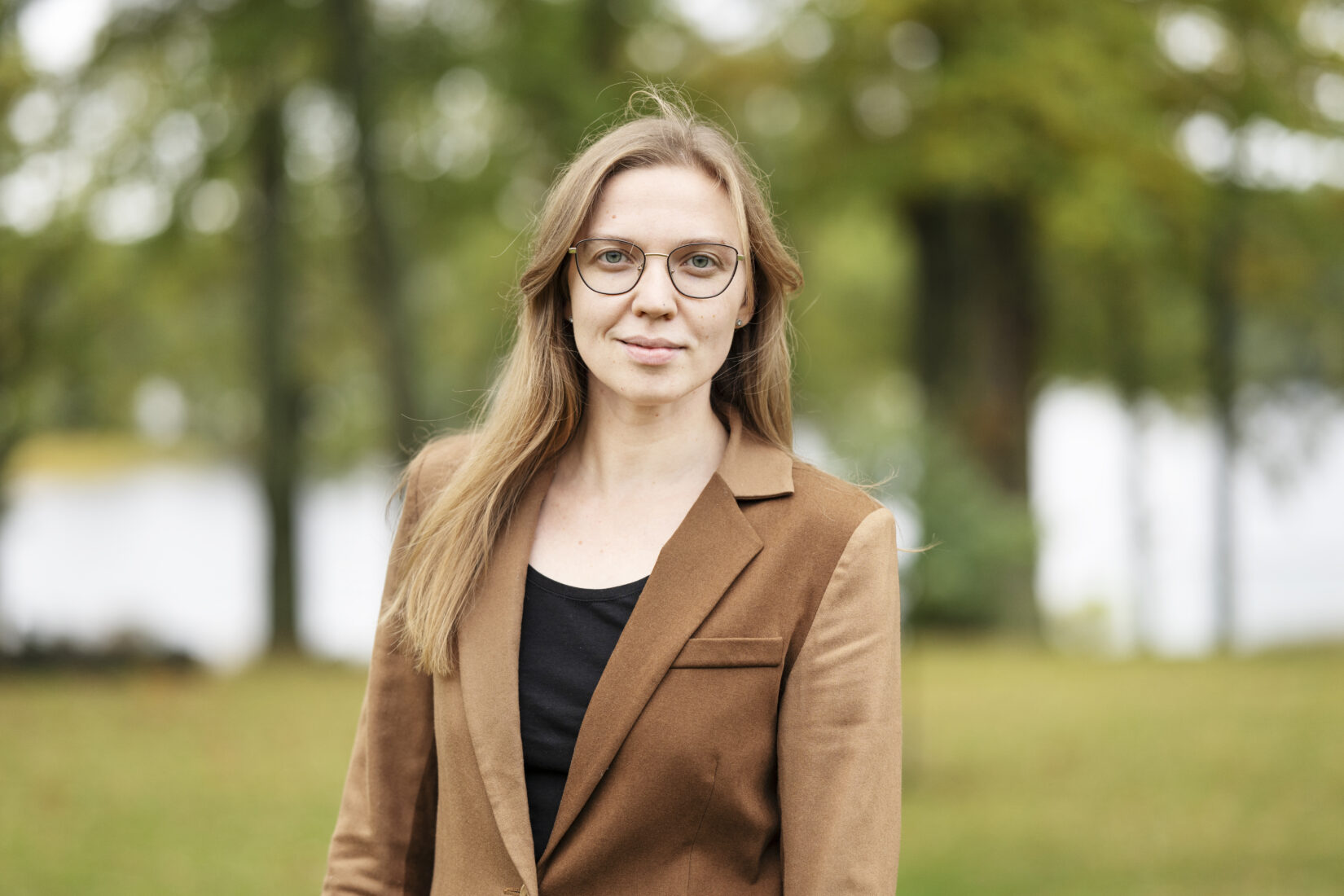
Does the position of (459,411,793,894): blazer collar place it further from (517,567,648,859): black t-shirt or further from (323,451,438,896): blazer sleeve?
(323,451,438,896): blazer sleeve

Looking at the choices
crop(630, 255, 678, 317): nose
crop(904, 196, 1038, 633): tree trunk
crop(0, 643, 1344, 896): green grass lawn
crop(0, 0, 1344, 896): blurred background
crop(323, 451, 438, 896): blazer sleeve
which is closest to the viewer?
crop(630, 255, 678, 317): nose

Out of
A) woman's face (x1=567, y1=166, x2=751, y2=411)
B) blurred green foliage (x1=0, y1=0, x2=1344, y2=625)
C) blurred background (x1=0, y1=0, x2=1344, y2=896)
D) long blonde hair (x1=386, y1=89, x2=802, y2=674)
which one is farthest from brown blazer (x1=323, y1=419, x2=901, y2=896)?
blurred green foliage (x1=0, y1=0, x2=1344, y2=625)

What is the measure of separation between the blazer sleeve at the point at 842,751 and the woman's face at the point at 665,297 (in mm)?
429

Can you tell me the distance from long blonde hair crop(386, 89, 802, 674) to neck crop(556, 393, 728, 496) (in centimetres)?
10

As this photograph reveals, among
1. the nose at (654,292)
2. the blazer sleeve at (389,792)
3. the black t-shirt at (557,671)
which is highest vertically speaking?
the nose at (654,292)

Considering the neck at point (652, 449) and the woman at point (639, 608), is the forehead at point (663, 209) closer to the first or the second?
the woman at point (639, 608)

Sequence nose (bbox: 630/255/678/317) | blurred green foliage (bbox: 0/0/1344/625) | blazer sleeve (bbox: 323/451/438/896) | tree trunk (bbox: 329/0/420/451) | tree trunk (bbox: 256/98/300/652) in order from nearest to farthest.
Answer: nose (bbox: 630/255/678/317) < blazer sleeve (bbox: 323/451/438/896) < blurred green foliage (bbox: 0/0/1344/625) < tree trunk (bbox: 329/0/420/451) < tree trunk (bbox: 256/98/300/652)

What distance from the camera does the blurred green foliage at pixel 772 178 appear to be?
1167cm

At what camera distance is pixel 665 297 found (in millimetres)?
2186

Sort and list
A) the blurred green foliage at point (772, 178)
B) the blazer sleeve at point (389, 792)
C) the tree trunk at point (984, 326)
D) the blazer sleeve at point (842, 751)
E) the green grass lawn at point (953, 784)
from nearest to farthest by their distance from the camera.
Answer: the blazer sleeve at point (842, 751)
the blazer sleeve at point (389, 792)
the green grass lawn at point (953, 784)
the blurred green foliage at point (772, 178)
the tree trunk at point (984, 326)

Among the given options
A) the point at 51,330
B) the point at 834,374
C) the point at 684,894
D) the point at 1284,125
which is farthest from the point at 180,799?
the point at 834,374

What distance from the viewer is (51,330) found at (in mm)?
13289

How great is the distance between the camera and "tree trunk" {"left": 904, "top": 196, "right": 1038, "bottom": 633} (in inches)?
695

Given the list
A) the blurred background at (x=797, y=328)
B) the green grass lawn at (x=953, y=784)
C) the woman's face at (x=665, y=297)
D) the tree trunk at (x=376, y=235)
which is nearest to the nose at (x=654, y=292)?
the woman's face at (x=665, y=297)
